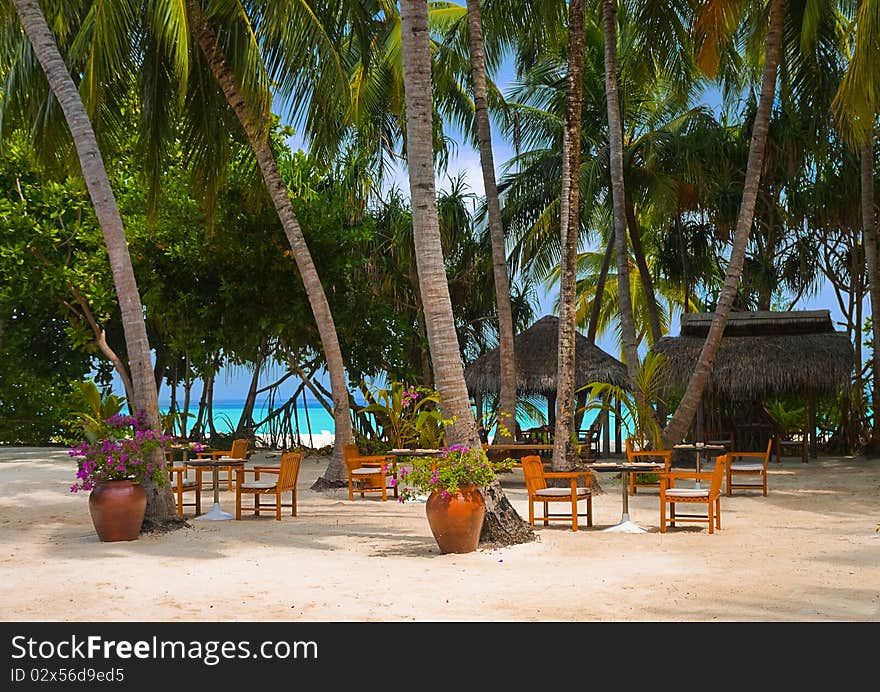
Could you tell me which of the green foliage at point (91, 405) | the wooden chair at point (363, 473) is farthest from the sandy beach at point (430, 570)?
the green foliage at point (91, 405)

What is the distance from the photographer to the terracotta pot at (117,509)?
30.9ft

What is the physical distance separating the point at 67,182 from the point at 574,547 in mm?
13195

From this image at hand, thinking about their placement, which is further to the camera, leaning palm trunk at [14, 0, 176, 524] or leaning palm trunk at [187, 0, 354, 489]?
leaning palm trunk at [187, 0, 354, 489]

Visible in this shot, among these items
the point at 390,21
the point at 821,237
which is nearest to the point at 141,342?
the point at 390,21

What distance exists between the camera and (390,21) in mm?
16922

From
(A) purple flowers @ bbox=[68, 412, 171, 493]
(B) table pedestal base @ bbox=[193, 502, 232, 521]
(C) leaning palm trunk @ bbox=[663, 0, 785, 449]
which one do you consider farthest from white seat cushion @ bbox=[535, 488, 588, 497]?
(C) leaning palm trunk @ bbox=[663, 0, 785, 449]

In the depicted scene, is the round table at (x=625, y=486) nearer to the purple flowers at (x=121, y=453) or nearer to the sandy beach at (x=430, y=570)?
the sandy beach at (x=430, y=570)

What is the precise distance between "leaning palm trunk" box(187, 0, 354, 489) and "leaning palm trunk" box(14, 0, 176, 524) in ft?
9.53

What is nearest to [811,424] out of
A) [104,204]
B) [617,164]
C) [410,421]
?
[617,164]

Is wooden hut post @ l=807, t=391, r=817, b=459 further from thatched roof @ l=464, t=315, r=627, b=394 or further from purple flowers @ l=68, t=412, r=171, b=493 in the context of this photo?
purple flowers @ l=68, t=412, r=171, b=493

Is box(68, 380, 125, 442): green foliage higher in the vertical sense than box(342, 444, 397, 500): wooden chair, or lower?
higher

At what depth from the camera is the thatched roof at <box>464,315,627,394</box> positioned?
61.1ft

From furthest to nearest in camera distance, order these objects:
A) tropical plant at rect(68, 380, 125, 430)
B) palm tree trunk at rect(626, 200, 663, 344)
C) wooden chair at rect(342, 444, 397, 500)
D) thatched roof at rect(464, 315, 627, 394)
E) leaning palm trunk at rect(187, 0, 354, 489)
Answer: palm tree trunk at rect(626, 200, 663, 344) → thatched roof at rect(464, 315, 627, 394) → tropical plant at rect(68, 380, 125, 430) → wooden chair at rect(342, 444, 397, 500) → leaning palm trunk at rect(187, 0, 354, 489)

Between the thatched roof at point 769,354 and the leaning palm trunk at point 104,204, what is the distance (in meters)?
10.8
